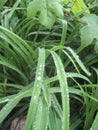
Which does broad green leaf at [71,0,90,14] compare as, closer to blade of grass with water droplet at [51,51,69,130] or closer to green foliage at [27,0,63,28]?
green foliage at [27,0,63,28]

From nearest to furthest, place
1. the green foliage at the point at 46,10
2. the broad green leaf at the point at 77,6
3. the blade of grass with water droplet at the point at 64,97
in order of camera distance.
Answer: the blade of grass with water droplet at the point at 64,97, the green foliage at the point at 46,10, the broad green leaf at the point at 77,6

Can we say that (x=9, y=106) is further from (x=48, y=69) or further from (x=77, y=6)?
(x=77, y=6)

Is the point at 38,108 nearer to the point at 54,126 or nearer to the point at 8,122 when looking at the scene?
the point at 54,126

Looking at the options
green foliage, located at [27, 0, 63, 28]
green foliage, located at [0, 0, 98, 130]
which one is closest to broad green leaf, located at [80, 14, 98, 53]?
green foliage, located at [0, 0, 98, 130]

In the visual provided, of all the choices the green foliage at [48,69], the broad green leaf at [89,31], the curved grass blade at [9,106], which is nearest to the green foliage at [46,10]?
the green foliage at [48,69]

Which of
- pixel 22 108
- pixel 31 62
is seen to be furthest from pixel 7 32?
pixel 22 108

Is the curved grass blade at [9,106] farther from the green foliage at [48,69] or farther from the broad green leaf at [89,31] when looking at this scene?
the broad green leaf at [89,31]

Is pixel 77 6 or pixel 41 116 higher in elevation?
pixel 77 6

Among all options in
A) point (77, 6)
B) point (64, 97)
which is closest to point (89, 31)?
point (77, 6)
